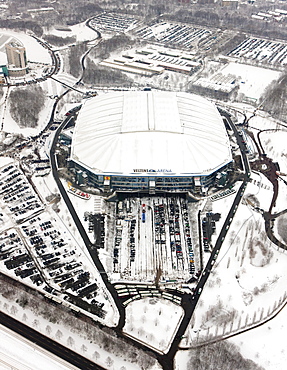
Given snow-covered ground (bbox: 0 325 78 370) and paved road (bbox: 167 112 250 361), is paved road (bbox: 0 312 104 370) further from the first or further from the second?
paved road (bbox: 167 112 250 361)

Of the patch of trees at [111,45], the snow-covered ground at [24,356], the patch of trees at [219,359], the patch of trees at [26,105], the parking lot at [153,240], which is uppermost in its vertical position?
the patch of trees at [111,45]

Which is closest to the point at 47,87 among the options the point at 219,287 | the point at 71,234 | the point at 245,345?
the point at 71,234

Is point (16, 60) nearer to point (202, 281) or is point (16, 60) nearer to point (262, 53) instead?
point (262, 53)

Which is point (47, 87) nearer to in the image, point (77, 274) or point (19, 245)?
point (19, 245)

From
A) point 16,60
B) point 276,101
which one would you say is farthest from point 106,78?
point 276,101

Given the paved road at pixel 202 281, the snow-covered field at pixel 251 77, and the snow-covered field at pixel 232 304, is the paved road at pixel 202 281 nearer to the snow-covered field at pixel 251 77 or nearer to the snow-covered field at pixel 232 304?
the snow-covered field at pixel 232 304

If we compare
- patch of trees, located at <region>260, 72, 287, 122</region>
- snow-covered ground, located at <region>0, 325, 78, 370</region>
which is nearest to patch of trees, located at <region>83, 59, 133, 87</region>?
patch of trees, located at <region>260, 72, 287, 122</region>

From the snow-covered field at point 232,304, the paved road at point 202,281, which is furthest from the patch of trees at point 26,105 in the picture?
the paved road at point 202,281
